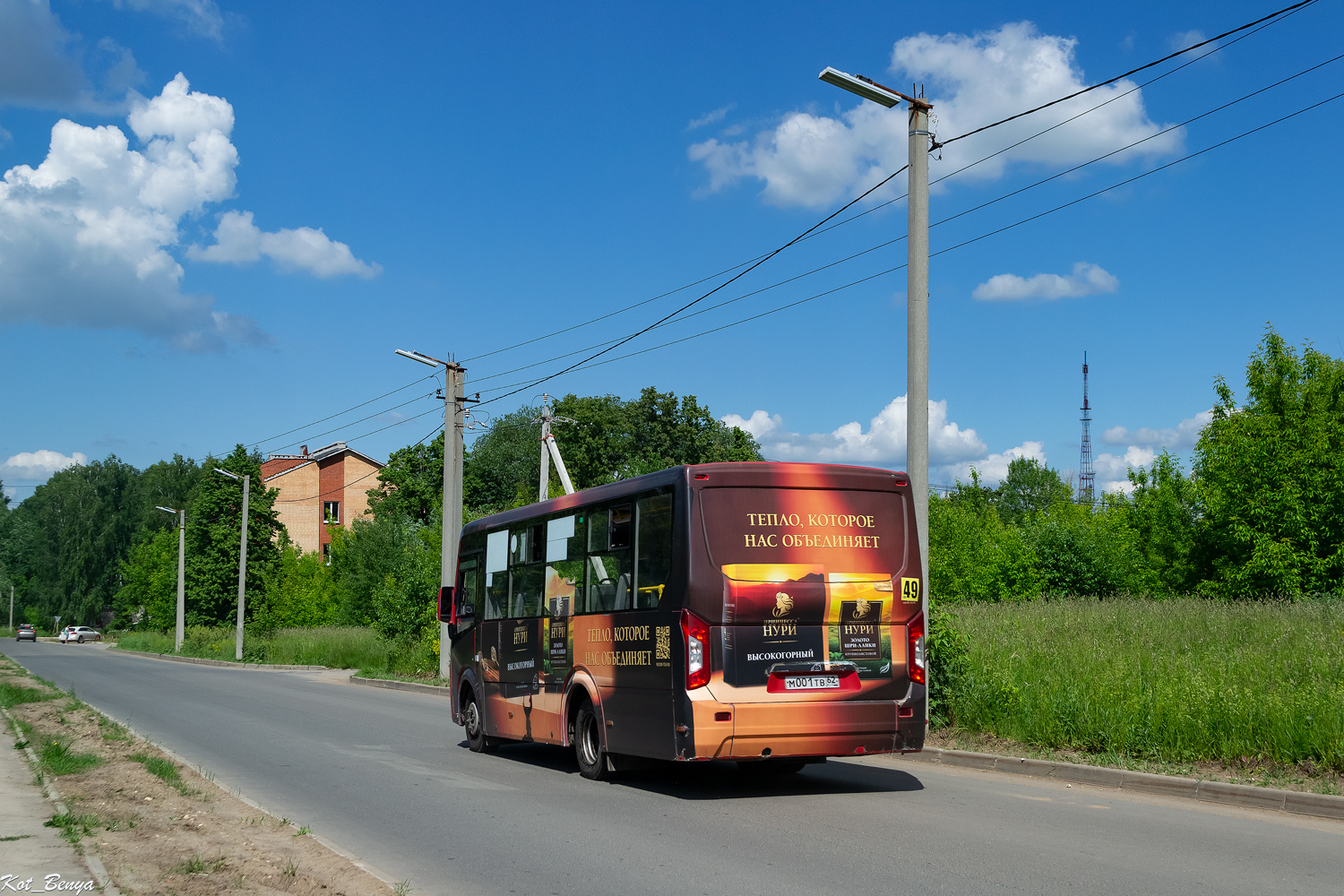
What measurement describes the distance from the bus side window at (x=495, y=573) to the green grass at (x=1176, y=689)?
220 inches

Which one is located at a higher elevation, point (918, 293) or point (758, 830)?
point (918, 293)

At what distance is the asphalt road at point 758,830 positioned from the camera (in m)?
6.71

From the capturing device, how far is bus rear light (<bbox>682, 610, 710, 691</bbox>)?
962cm

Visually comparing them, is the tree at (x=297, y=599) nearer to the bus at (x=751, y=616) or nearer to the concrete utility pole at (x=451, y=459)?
the concrete utility pole at (x=451, y=459)

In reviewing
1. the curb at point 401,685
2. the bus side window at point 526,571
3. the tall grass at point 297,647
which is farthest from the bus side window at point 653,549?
the tall grass at point 297,647

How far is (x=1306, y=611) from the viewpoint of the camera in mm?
17922

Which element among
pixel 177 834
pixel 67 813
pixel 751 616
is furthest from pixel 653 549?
pixel 67 813

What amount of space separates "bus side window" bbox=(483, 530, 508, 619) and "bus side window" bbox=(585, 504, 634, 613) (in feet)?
8.86

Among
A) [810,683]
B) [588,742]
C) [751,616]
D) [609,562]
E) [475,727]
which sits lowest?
[475,727]

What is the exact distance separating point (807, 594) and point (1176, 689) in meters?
4.29

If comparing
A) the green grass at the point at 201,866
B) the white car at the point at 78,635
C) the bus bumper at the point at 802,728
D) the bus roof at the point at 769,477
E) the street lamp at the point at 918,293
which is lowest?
the white car at the point at 78,635

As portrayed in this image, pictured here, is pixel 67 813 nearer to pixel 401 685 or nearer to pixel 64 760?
pixel 64 760

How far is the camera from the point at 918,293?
14.2 meters

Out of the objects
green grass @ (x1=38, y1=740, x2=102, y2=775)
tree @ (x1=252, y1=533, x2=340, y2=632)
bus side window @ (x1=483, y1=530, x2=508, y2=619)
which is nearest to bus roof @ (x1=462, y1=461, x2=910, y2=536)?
bus side window @ (x1=483, y1=530, x2=508, y2=619)
